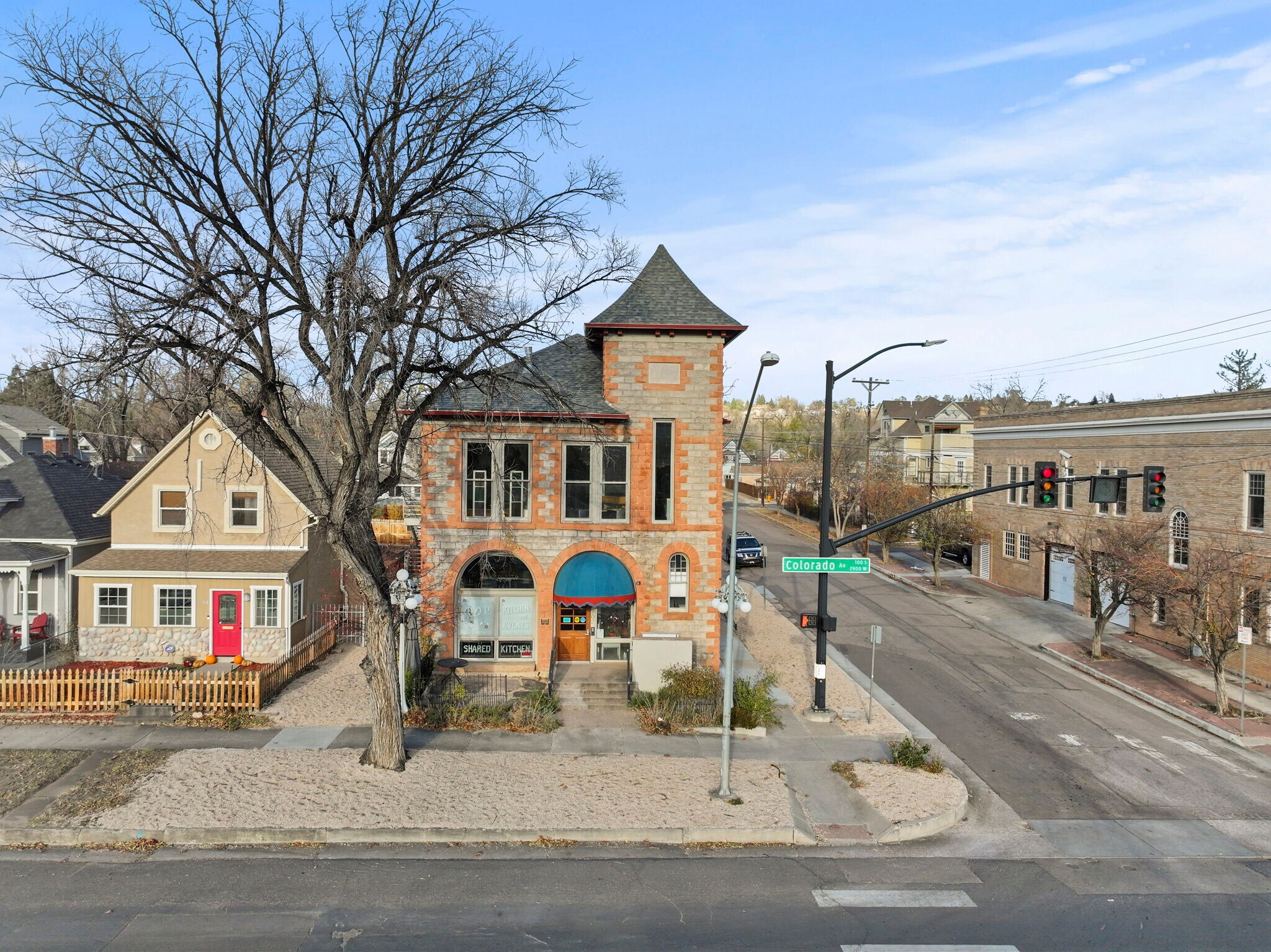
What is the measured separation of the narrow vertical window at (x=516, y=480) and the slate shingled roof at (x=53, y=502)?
1342 centimetres

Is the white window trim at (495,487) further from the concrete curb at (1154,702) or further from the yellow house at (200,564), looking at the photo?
the concrete curb at (1154,702)

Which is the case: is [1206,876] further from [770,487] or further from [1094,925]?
[770,487]

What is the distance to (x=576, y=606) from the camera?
2225 centimetres

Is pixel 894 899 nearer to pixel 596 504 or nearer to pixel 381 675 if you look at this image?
pixel 381 675

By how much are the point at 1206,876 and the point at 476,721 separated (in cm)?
1386

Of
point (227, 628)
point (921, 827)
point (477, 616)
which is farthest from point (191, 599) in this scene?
point (921, 827)

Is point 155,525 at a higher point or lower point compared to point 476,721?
higher

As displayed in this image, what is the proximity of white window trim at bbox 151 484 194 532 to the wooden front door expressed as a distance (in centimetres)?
1143

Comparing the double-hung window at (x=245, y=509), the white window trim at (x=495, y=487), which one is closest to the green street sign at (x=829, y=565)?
the white window trim at (x=495, y=487)

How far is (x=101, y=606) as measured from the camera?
22.1m

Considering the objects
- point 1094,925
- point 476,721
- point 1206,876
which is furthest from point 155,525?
point 1206,876

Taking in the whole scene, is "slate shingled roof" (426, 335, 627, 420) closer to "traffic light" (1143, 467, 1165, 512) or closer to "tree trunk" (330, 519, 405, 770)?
"tree trunk" (330, 519, 405, 770)

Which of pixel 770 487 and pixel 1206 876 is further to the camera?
pixel 770 487

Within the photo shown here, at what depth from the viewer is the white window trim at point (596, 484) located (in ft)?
70.6
